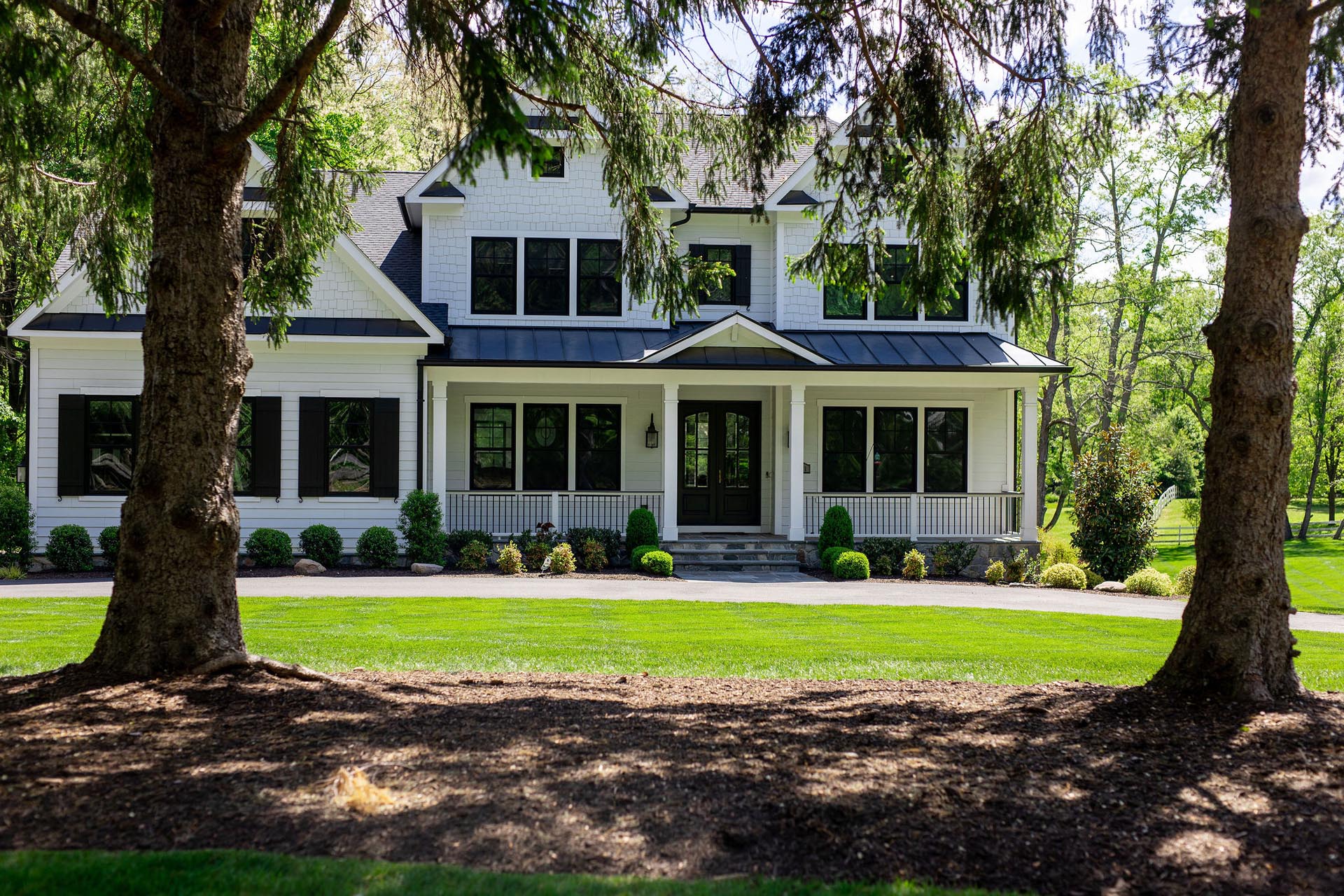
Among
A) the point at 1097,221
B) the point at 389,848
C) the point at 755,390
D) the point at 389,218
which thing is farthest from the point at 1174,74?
the point at 1097,221

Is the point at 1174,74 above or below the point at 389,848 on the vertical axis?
above

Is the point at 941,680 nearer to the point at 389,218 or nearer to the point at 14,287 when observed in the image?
the point at 389,218

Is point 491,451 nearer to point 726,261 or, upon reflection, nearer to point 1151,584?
point 726,261

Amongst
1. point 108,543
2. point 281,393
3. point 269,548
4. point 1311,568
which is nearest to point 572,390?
point 281,393

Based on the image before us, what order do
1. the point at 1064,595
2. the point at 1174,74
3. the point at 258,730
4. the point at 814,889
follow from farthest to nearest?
the point at 1064,595 → the point at 1174,74 → the point at 258,730 → the point at 814,889

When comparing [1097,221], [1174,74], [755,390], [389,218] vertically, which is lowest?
[755,390]

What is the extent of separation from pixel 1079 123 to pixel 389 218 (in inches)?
621

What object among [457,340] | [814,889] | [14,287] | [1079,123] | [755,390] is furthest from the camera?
[14,287]

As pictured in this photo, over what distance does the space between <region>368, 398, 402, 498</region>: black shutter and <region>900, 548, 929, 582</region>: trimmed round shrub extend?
8.37 m

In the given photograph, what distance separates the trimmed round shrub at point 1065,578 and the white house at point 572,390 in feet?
3.96

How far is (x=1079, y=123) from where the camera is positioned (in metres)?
7.40

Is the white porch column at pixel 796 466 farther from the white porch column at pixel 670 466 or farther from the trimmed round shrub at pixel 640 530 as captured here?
the trimmed round shrub at pixel 640 530

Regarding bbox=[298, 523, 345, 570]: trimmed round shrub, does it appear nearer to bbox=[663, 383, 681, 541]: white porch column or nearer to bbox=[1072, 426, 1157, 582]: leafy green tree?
bbox=[663, 383, 681, 541]: white porch column

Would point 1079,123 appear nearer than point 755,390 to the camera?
Yes
